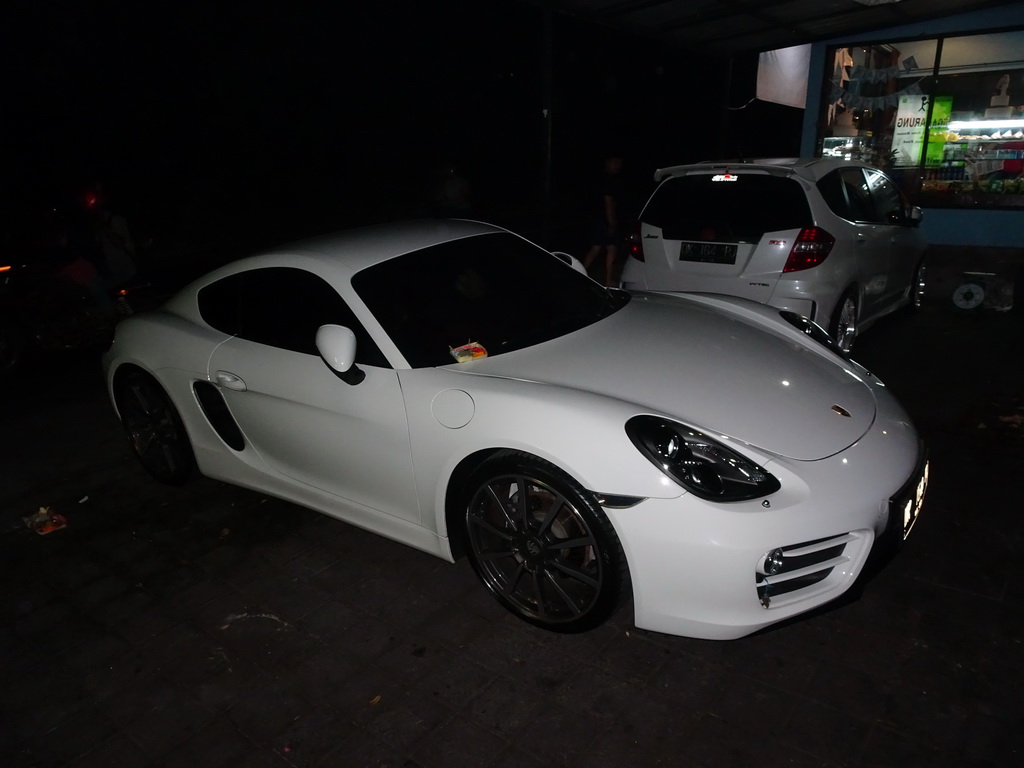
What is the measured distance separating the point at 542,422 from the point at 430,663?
1.06 meters

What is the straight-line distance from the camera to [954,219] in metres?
9.55

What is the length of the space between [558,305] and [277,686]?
2085mm

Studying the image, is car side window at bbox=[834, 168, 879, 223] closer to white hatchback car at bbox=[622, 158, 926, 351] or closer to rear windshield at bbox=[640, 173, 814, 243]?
white hatchback car at bbox=[622, 158, 926, 351]

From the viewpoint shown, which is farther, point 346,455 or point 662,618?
point 346,455

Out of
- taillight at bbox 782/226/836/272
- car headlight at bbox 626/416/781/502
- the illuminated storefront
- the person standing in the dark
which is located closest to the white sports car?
car headlight at bbox 626/416/781/502

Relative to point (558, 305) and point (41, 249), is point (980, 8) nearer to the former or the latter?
point (558, 305)

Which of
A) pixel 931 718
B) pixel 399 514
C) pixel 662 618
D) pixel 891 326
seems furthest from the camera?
pixel 891 326

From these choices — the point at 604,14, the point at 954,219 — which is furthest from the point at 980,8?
the point at 604,14

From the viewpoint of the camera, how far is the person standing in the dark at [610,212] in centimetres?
790

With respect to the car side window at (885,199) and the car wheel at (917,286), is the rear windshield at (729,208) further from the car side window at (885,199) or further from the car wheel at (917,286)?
the car wheel at (917,286)

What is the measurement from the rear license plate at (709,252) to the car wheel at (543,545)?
3.36 meters

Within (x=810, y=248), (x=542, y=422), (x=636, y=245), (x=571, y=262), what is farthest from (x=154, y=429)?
(x=810, y=248)

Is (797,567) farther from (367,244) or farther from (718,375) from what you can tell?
(367,244)

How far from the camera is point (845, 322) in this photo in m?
5.70
